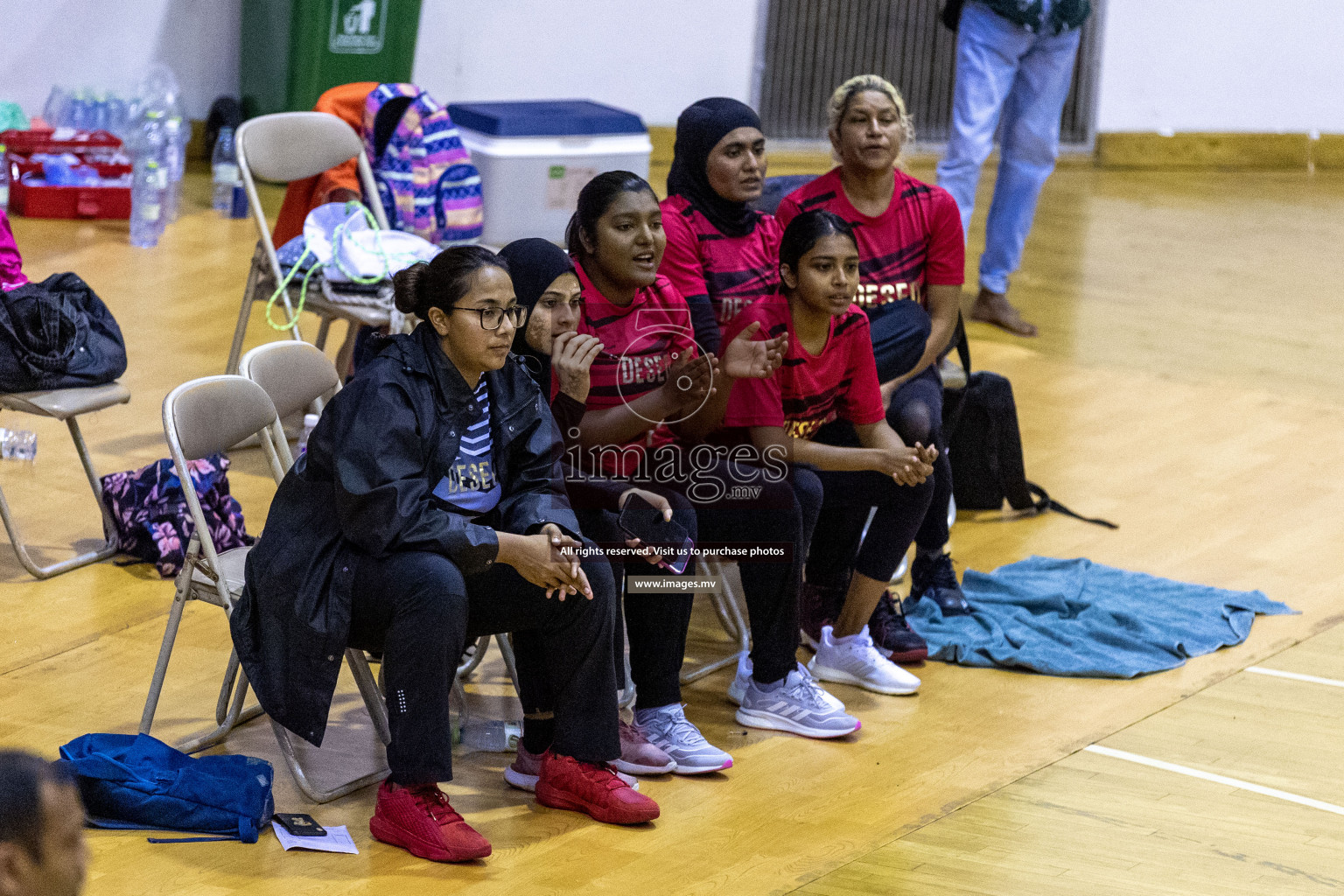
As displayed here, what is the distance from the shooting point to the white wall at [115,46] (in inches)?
305

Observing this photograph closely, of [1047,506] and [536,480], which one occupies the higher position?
[536,480]

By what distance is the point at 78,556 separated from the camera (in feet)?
13.9

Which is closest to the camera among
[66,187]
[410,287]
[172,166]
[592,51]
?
[410,287]

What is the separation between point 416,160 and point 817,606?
89.7 inches

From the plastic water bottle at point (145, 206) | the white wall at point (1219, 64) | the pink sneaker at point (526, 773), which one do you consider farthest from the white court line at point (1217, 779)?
the white wall at point (1219, 64)

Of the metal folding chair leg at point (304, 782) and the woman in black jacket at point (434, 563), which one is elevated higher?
the woman in black jacket at point (434, 563)

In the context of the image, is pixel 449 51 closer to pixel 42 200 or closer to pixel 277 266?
pixel 42 200

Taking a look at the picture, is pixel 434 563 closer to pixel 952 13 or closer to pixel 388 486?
pixel 388 486

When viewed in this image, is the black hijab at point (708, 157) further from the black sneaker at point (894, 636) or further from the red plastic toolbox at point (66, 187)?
the red plastic toolbox at point (66, 187)

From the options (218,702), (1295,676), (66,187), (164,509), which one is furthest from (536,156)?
(1295,676)

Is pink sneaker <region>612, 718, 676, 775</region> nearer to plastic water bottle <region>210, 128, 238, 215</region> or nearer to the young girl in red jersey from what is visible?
the young girl in red jersey

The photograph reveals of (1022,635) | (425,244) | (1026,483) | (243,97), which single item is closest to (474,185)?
(425,244)

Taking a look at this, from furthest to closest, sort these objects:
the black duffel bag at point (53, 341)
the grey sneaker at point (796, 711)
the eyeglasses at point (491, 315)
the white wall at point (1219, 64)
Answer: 1. the white wall at point (1219, 64)
2. the black duffel bag at point (53, 341)
3. the grey sneaker at point (796, 711)
4. the eyeglasses at point (491, 315)

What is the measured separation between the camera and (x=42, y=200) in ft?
24.0
